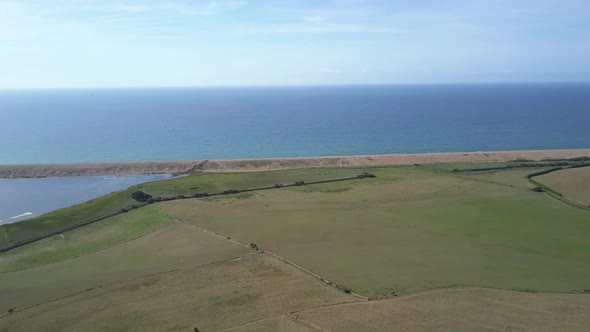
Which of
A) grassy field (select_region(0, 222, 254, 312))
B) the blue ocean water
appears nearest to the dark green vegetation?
grassy field (select_region(0, 222, 254, 312))

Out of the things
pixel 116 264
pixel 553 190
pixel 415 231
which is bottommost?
pixel 116 264

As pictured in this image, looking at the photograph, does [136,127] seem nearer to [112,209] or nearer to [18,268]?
[112,209]

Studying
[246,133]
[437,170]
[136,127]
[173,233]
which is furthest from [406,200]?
[136,127]

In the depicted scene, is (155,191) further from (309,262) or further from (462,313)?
(462,313)

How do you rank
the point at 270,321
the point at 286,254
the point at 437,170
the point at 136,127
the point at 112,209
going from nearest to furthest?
the point at 270,321, the point at 286,254, the point at 112,209, the point at 437,170, the point at 136,127

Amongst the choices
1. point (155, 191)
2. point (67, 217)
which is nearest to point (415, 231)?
point (155, 191)
